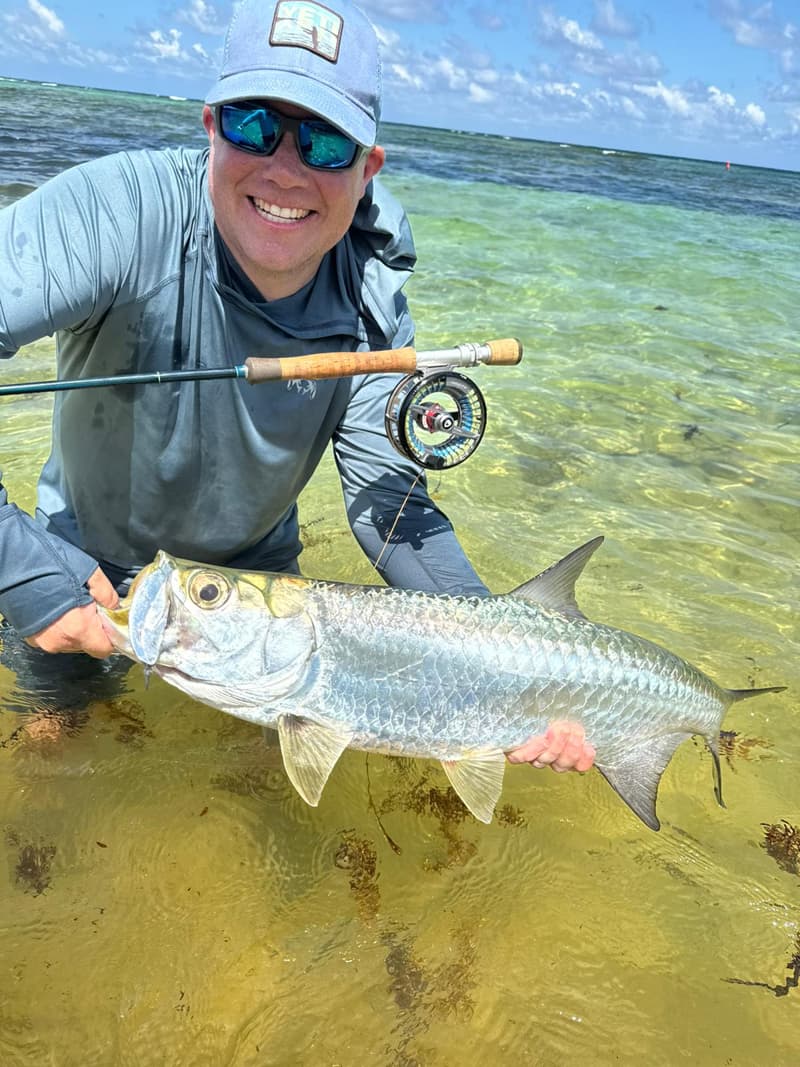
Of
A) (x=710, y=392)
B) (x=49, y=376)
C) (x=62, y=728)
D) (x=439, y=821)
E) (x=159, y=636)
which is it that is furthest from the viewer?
(x=710, y=392)

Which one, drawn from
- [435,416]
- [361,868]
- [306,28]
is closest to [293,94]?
[306,28]

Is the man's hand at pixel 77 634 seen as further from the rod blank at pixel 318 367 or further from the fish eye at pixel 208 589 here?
the rod blank at pixel 318 367

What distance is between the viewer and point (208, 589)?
2.20 m

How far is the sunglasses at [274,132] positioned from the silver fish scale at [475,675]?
120 centimetres

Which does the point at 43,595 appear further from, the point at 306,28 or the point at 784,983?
the point at 784,983

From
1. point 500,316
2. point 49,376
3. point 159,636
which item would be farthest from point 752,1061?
point 500,316

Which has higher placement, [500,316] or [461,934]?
[500,316]

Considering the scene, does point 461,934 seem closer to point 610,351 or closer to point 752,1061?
point 752,1061

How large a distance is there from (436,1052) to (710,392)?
23.5 feet

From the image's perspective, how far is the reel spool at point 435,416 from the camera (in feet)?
8.95

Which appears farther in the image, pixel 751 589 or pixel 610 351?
pixel 610 351

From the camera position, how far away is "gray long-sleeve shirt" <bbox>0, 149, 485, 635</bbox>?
7.28 feet

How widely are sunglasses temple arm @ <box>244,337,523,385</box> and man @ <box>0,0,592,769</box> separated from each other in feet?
0.84

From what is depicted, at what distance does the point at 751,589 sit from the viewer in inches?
190
